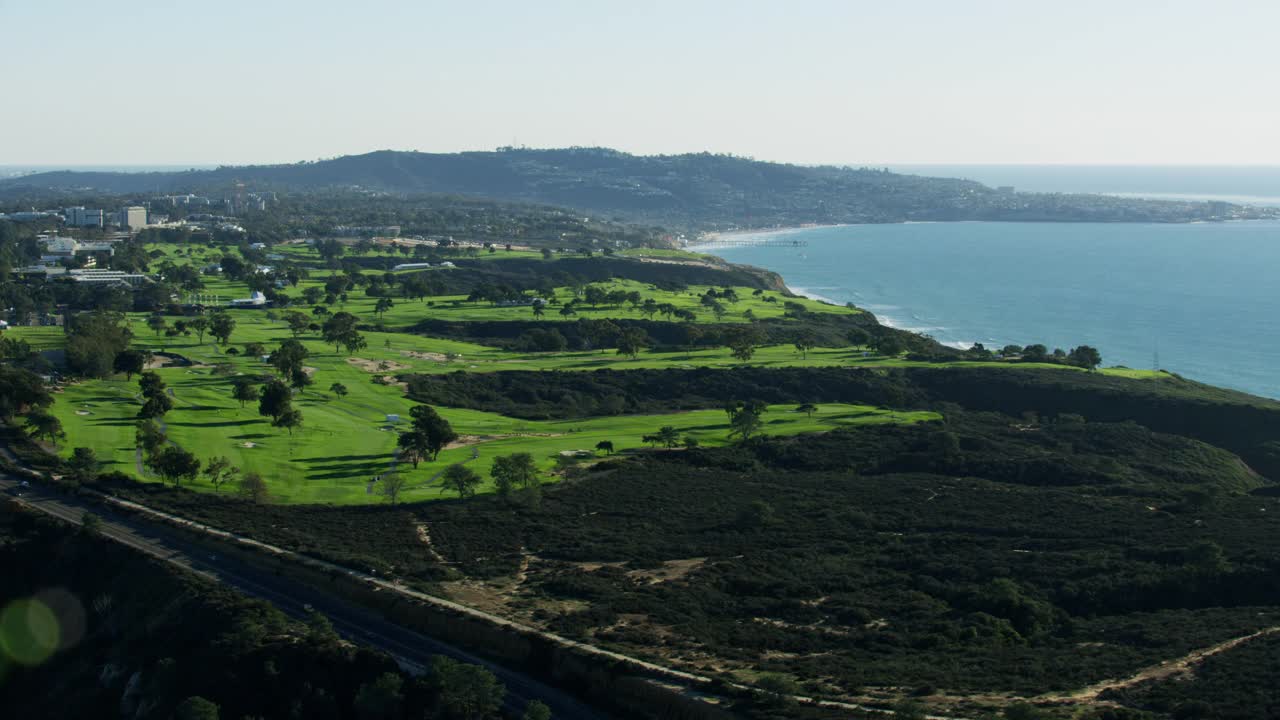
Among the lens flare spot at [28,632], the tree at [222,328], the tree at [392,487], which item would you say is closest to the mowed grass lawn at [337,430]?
the tree at [392,487]

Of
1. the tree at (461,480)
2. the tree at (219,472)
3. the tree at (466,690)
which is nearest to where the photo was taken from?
the tree at (466,690)

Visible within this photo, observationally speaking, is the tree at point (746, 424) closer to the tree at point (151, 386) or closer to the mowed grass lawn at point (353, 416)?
the mowed grass lawn at point (353, 416)

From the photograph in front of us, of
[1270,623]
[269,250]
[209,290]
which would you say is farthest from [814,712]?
[269,250]

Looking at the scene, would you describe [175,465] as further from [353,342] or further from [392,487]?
[353,342]

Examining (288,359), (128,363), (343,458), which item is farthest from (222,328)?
(343,458)

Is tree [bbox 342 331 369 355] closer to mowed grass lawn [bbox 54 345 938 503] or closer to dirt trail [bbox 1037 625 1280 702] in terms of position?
mowed grass lawn [bbox 54 345 938 503]

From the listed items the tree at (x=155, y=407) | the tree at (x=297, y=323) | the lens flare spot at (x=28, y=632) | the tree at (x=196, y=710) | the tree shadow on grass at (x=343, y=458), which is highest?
the tree at (x=297, y=323)

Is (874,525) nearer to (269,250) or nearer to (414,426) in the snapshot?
(414,426)
